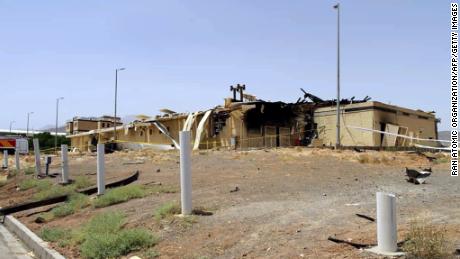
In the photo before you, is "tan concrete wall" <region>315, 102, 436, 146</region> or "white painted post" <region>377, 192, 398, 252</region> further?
"tan concrete wall" <region>315, 102, 436, 146</region>

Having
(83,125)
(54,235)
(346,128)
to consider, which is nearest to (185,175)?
(54,235)

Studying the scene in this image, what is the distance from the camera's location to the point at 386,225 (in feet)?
17.6

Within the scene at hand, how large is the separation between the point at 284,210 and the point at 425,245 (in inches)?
155

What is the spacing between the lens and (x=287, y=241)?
6613 mm

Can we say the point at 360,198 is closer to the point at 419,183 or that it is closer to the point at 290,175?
the point at 419,183

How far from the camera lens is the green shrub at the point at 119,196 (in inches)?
486

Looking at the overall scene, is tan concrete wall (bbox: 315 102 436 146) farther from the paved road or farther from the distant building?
the distant building

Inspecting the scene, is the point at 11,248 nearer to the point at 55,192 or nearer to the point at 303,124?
the point at 55,192

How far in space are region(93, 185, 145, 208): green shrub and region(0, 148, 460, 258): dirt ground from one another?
12.6 inches

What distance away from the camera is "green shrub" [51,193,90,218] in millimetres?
12461

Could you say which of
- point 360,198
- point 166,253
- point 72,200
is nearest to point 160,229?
point 166,253

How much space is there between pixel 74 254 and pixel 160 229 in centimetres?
146

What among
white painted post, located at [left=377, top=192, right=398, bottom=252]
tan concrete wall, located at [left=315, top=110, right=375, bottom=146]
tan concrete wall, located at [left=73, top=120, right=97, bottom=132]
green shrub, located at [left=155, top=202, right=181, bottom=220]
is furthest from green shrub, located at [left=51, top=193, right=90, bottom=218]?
tan concrete wall, located at [left=73, top=120, right=97, bottom=132]

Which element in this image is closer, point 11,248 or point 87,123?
point 11,248
